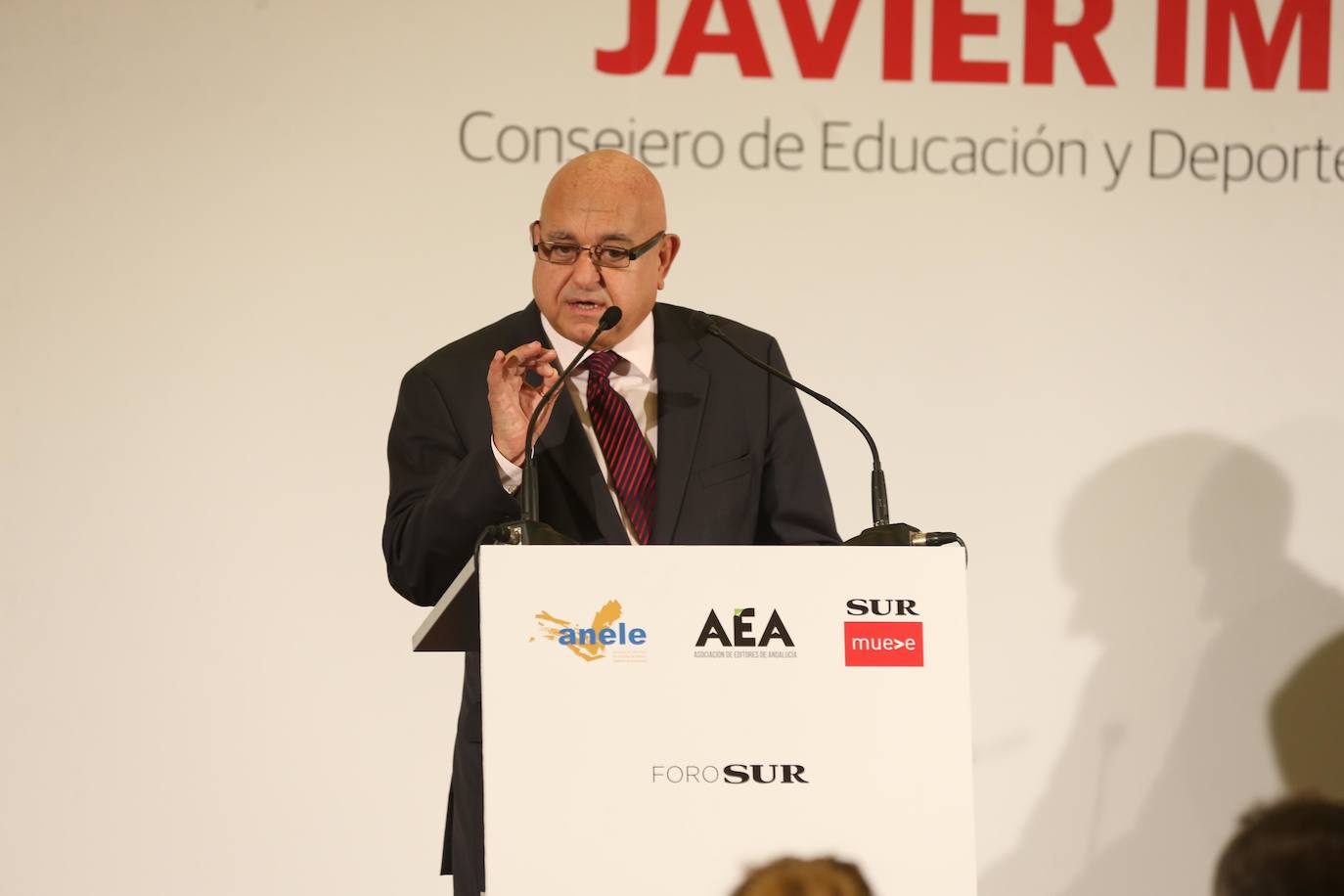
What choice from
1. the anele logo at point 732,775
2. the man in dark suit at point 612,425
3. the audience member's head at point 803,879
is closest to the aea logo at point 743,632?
the anele logo at point 732,775

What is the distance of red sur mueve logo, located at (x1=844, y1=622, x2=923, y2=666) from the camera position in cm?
177

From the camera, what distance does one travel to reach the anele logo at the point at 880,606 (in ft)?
5.81

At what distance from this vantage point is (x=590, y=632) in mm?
1745

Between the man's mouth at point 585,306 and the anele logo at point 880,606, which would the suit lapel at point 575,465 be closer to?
the man's mouth at point 585,306

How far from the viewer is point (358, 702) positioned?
12.4 feet

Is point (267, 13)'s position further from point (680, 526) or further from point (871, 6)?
point (680, 526)

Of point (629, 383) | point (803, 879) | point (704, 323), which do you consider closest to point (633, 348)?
point (629, 383)

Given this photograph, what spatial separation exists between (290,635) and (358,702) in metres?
0.23

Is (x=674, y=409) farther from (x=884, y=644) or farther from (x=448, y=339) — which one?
(x=448, y=339)

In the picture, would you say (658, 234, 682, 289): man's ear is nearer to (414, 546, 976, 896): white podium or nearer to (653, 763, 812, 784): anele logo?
(414, 546, 976, 896): white podium

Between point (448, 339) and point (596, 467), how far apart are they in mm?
1524

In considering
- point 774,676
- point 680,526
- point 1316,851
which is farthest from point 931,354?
point 1316,851

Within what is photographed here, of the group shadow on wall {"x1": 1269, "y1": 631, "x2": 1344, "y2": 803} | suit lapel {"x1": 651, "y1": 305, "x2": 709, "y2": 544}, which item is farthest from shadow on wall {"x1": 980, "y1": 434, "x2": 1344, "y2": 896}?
suit lapel {"x1": 651, "y1": 305, "x2": 709, "y2": 544}

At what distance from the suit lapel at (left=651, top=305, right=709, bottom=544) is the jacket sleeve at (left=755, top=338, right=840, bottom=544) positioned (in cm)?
15
